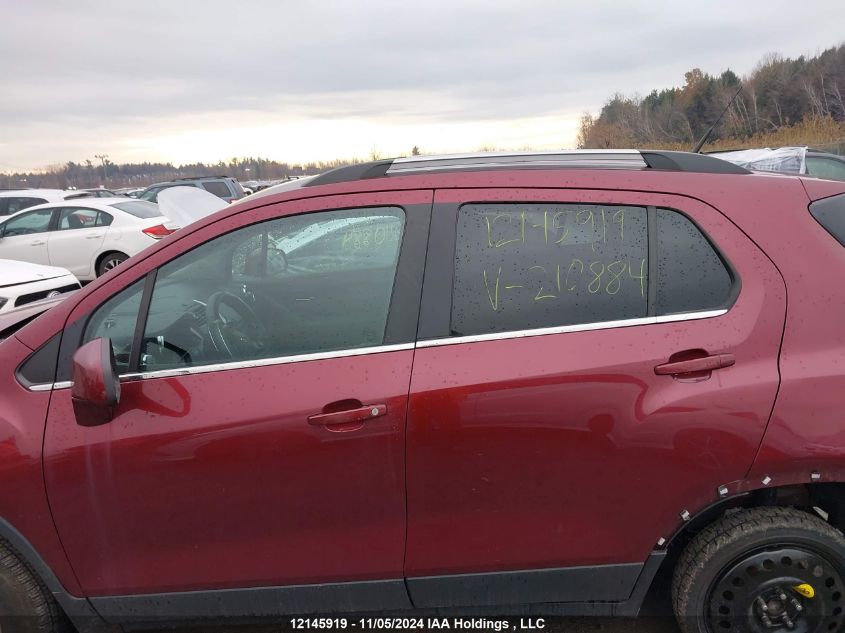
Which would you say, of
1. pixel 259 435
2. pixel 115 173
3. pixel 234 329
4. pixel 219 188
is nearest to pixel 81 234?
pixel 219 188

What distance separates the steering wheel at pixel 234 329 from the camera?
207 cm

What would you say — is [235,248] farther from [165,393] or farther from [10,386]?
[10,386]

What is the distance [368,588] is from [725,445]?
1.30 meters

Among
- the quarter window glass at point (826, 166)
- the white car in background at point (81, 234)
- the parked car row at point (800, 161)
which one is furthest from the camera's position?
the white car in background at point (81, 234)

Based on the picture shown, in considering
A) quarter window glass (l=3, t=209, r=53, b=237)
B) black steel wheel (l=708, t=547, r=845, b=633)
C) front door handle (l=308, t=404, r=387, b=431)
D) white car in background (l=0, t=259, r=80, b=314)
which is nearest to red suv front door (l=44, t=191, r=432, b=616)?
front door handle (l=308, t=404, r=387, b=431)

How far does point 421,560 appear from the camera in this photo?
2.00 metres

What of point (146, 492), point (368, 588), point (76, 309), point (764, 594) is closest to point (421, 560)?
point (368, 588)

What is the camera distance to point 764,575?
6.61ft

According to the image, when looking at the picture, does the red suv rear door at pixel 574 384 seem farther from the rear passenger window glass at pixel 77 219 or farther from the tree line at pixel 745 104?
the tree line at pixel 745 104

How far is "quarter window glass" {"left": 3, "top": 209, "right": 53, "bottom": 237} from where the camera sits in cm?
1076

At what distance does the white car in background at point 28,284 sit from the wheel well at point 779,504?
17.8ft

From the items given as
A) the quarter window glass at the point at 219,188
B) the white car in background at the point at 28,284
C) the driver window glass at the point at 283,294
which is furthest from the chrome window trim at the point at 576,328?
the quarter window glass at the point at 219,188

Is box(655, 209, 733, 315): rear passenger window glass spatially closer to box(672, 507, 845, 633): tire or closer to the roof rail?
the roof rail

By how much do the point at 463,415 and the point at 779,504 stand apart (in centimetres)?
123
